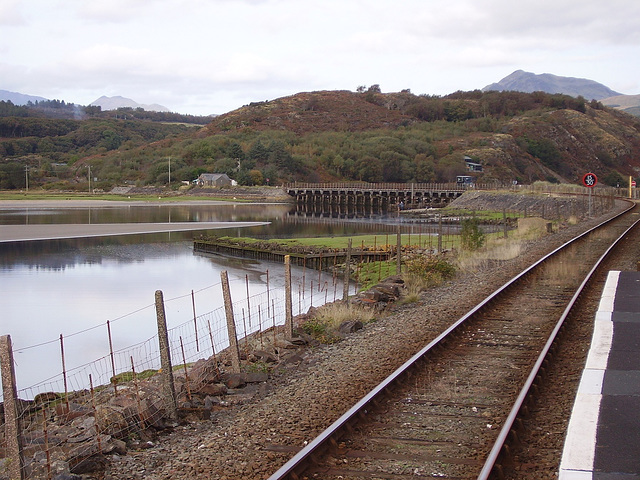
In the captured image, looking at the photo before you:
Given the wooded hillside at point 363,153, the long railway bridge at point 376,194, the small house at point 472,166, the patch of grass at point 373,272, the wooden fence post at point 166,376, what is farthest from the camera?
the small house at point 472,166

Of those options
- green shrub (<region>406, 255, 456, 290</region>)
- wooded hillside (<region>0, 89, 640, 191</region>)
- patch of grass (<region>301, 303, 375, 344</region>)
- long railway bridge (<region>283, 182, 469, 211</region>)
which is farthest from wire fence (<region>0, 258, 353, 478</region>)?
wooded hillside (<region>0, 89, 640, 191</region>)

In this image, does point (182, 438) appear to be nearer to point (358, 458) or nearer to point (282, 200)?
point (358, 458)

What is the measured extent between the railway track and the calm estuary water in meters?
3.38

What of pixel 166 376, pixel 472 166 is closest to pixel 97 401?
pixel 166 376

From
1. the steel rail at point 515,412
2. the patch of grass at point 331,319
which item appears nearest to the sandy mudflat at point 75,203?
the patch of grass at point 331,319

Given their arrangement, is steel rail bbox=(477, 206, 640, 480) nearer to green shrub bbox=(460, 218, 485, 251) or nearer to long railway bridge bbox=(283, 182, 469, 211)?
green shrub bbox=(460, 218, 485, 251)

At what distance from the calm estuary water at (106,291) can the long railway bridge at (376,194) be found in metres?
64.3

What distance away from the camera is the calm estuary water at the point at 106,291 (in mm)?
15609

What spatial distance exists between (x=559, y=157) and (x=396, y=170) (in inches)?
1696

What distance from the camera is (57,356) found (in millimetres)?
14766

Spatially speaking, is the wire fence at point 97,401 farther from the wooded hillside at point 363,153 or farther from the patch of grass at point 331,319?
the wooded hillside at point 363,153

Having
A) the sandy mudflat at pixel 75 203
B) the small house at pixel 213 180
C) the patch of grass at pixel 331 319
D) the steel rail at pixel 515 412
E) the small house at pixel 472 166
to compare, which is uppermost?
the small house at pixel 472 166

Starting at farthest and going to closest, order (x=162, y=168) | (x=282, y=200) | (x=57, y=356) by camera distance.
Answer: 1. (x=162, y=168)
2. (x=282, y=200)
3. (x=57, y=356)

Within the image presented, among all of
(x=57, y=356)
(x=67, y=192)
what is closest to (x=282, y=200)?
(x=67, y=192)
